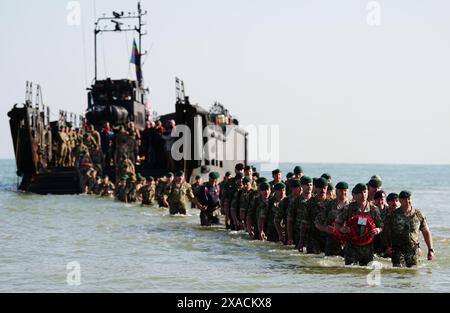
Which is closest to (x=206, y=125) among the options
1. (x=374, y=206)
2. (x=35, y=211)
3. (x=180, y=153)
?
(x=180, y=153)

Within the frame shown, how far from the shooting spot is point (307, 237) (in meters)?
14.3

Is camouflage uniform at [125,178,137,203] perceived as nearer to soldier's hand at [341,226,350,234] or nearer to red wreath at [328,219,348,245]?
red wreath at [328,219,348,245]

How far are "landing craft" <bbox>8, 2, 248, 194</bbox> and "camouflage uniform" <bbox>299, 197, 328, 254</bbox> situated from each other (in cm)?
1746

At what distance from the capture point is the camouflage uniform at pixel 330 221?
12.9m

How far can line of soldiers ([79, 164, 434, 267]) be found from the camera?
1196 centimetres

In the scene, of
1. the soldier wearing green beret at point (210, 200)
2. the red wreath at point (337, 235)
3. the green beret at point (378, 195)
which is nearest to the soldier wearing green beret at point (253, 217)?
the soldier wearing green beret at point (210, 200)

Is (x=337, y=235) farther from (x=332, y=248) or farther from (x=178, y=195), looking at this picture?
(x=178, y=195)

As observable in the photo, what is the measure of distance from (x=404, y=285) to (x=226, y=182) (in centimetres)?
748

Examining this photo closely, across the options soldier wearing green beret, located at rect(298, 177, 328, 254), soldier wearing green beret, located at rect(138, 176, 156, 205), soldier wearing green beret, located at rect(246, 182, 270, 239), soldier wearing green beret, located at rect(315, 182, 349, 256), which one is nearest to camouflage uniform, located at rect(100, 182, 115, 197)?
soldier wearing green beret, located at rect(138, 176, 156, 205)

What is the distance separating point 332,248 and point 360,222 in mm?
1518

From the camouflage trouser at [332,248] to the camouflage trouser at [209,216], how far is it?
24.5 ft

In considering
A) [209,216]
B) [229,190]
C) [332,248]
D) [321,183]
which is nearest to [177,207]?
[209,216]

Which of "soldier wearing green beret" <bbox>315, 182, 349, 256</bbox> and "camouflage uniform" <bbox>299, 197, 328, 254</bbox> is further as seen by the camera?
"camouflage uniform" <bbox>299, 197, 328, 254</bbox>
